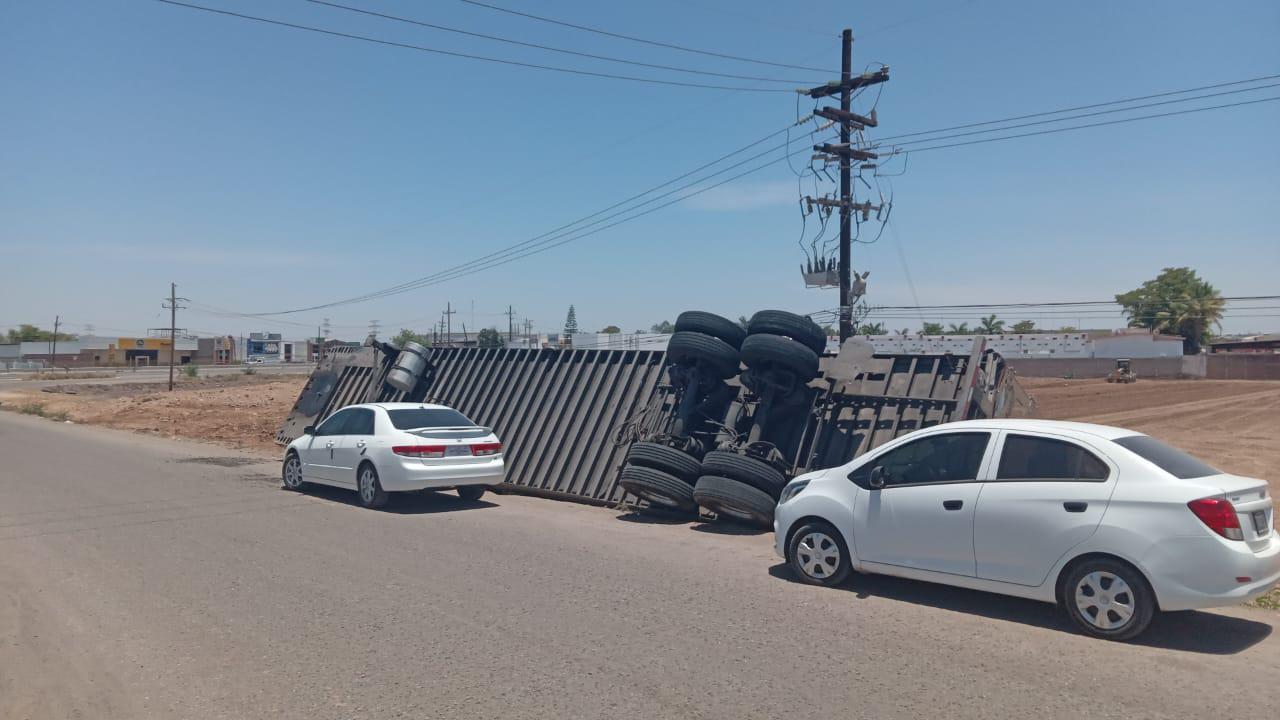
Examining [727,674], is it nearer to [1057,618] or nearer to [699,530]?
[1057,618]

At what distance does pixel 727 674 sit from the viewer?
568 centimetres

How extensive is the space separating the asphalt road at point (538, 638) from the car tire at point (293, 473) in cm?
398

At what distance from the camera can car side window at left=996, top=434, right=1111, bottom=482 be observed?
6.76m

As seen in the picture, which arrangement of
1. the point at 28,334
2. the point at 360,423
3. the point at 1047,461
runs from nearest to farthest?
the point at 1047,461
the point at 360,423
the point at 28,334

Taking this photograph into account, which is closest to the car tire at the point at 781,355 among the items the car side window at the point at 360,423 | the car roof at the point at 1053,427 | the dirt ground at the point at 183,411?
the car roof at the point at 1053,427

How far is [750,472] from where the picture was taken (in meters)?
11.1

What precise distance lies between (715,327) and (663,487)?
2643mm

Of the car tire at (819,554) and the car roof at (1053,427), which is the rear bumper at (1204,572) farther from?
the car tire at (819,554)

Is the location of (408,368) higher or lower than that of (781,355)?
lower

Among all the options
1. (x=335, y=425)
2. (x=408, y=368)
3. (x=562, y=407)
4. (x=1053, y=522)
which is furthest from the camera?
(x=408, y=368)

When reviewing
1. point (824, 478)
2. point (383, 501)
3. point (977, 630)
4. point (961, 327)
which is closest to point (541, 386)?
point (383, 501)

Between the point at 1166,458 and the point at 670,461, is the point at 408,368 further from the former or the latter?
the point at 1166,458

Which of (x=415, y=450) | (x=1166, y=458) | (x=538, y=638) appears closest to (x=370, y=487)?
(x=415, y=450)

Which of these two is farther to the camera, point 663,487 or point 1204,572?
point 663,487
